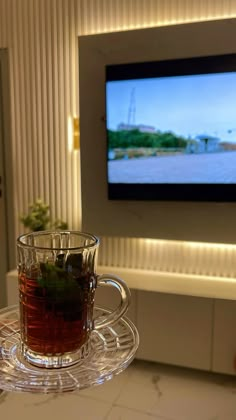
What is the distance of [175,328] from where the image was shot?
2029 millimetres

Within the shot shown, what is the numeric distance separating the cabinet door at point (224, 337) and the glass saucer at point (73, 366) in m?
1.33

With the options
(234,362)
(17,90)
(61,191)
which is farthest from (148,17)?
(234,362)

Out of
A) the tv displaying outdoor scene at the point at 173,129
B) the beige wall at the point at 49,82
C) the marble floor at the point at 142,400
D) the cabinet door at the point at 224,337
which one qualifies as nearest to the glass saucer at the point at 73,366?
the marble floor at the point at 142,400

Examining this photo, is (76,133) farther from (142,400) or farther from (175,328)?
(142,400)

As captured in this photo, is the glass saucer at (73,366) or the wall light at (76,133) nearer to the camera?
the glass saucer at (73,366)

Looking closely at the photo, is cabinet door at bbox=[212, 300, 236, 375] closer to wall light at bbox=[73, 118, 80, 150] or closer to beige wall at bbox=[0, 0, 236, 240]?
beige wall at bbox=[0, 0, 236, 240]

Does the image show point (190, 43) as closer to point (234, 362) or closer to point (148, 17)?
point (148, 17)

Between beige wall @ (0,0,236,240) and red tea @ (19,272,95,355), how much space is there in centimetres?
185

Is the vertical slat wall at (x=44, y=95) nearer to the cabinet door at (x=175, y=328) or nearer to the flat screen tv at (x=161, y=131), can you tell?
the flat screen tv at (x=161, y=131)

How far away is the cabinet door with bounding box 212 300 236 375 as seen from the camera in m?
1.93

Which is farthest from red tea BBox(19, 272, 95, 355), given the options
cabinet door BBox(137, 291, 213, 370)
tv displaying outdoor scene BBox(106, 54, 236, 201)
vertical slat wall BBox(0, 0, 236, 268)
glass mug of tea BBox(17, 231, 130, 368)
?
vertical slat wall BBox(0, 0, 236, 268)

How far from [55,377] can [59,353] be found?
0.05m

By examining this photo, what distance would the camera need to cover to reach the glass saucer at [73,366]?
0.53 m

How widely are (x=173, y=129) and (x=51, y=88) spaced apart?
2.74ft
